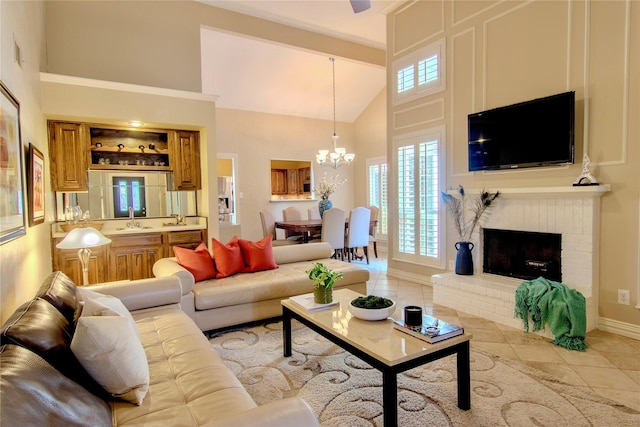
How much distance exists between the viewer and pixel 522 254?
3.78 metres

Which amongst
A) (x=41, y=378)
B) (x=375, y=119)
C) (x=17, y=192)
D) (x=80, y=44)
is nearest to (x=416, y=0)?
(x=375, y=119)

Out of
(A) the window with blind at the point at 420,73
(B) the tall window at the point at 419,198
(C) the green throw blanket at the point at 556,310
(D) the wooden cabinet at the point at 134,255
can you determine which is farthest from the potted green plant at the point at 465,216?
(D) the wooden cabinet at the point at 134,255

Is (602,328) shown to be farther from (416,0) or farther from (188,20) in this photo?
(188,20)

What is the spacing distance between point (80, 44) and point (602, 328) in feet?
21.8

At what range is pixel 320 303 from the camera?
2586 millimetres

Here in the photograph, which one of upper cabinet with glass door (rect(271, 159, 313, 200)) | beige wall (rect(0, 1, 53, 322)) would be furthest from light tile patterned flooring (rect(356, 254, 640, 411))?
upper cabinet with glass door (rect(271, 159, 313, 200))

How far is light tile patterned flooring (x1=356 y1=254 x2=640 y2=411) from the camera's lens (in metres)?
2.29

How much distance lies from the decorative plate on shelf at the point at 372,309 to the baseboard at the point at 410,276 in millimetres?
2749

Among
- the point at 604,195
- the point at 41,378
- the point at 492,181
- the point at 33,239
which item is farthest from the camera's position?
the point at 492,181

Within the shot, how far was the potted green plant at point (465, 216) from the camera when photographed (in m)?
4.01

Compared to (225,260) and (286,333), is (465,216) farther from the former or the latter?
(225,260)

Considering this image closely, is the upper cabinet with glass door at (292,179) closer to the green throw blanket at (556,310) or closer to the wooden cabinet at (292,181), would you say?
the wooden cabinet at (292,181)

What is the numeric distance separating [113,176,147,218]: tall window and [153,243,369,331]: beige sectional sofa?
2175 millimetres

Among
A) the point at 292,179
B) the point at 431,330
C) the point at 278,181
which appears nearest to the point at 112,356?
the point at 431,330
